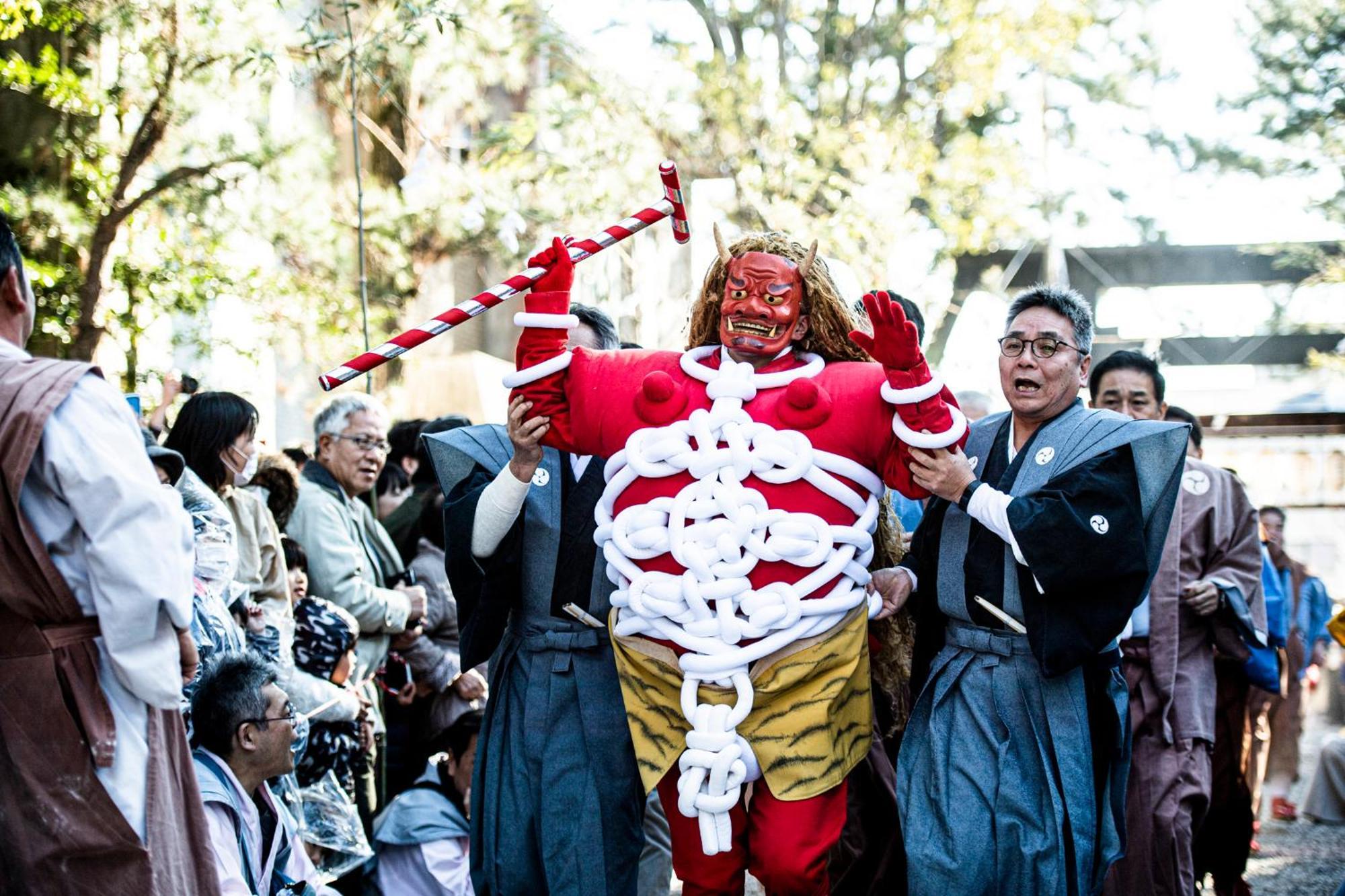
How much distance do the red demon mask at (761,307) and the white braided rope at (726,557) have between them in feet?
0.38

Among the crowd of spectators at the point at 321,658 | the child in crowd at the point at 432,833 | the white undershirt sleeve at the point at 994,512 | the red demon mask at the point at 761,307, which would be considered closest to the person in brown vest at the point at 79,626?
the crowd of spectators at the point at 321,658

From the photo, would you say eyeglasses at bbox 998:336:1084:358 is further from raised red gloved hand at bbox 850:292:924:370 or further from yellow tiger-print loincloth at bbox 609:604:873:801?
yellow tiger-print loincloth at bbox 609:604:873:801

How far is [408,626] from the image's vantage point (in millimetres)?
5863

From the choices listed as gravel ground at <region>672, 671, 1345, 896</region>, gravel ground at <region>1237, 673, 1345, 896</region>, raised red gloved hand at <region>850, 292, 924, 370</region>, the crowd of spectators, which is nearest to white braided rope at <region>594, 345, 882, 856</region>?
raised red gloved hand at <region>850, 292, 924, 370</region>

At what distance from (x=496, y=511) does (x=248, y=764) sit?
3.19 feet

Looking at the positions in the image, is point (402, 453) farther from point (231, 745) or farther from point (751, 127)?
point (751, 127)

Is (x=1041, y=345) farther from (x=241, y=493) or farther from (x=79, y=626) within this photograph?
(x=241, y=493)

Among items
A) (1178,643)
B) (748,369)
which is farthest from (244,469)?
(1178,643)

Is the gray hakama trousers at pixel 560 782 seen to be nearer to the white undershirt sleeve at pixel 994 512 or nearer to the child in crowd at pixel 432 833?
the child in crowd at pixel 432 833

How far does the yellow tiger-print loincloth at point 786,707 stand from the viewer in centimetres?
354

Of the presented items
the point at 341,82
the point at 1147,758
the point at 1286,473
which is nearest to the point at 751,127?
the point at 341,82

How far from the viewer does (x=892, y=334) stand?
343 centimetres

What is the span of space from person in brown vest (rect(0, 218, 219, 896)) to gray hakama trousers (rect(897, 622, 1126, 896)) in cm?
186

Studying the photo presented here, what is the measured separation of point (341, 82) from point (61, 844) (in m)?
8.12
